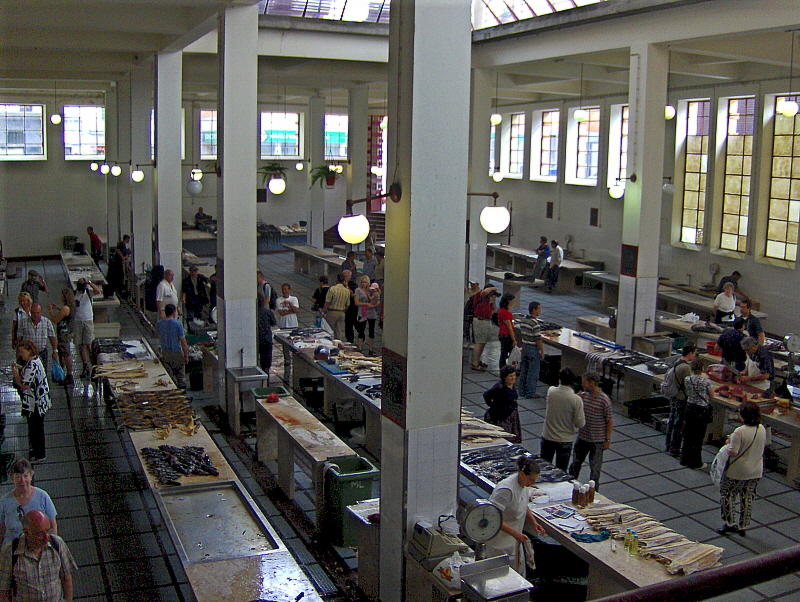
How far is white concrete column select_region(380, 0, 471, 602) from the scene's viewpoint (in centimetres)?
683

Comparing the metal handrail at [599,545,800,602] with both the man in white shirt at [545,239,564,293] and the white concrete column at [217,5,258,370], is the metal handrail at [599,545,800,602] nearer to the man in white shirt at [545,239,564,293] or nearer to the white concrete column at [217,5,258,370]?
the white concrete column at [217,5,258,370]

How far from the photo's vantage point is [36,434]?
35.1 ft

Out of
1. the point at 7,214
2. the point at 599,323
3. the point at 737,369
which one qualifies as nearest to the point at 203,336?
the point at 599,323

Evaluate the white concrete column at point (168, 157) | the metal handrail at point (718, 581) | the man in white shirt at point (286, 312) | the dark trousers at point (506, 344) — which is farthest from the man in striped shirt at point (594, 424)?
the white concrete column at point (168, 157)

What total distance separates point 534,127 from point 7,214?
59.9ft

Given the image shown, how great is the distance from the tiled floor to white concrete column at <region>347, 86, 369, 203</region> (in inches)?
488

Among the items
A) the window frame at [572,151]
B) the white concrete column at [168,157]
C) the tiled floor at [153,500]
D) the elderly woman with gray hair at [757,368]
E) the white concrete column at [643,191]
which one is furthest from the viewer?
the window frame at [572,151]

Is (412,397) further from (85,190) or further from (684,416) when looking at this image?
(85,190)

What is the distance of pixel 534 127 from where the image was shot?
30.1m

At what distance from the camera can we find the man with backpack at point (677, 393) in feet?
36.0

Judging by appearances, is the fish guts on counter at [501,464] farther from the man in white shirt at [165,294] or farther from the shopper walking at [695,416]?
the man in white shirt at [165,294]

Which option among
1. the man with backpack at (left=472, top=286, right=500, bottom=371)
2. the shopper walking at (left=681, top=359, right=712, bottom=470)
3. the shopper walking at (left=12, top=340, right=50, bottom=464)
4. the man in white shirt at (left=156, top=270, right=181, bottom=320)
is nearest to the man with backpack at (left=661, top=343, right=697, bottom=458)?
the shopper walking at (left=681, top=359, right=712, bottom=470)

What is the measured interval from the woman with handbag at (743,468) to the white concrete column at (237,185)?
6673 millimetres

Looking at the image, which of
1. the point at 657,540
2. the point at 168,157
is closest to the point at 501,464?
the point at 657,540
